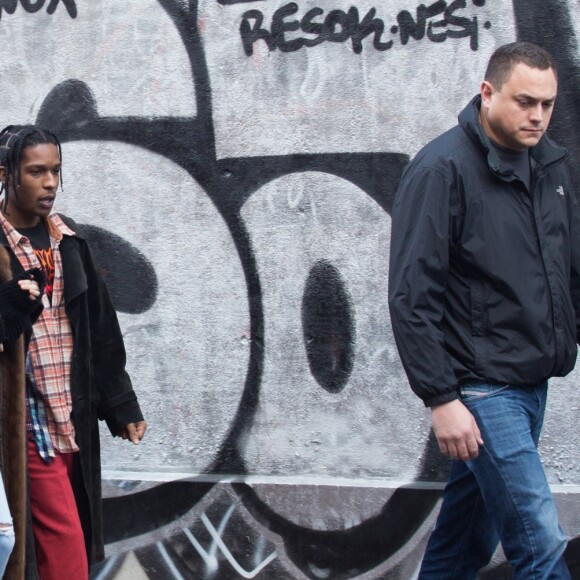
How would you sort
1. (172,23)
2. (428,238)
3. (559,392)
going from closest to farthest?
(428,238), (559,392), (172,23)

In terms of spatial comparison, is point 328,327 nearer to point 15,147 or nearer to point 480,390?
point 480,390

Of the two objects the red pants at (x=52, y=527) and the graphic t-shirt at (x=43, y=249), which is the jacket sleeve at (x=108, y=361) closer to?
the graphic t-shirt at (x=43, y=249)

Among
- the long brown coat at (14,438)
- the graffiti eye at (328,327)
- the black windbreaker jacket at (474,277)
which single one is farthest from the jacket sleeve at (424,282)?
the graffiti eye at (328,327)

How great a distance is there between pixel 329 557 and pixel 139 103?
183 cm

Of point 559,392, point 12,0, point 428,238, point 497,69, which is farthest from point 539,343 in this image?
point 12,0

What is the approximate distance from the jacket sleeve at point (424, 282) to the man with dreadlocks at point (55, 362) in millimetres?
1000

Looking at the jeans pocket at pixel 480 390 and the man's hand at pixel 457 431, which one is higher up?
the jeans pocket at pixel 480 390

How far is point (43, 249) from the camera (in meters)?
3.51

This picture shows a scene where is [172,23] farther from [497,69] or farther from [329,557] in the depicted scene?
[329,557]

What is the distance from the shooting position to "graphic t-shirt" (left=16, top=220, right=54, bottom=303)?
3482mm

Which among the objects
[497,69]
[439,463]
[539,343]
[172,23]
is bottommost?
[439,463]

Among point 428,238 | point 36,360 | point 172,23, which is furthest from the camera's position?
point 172,23

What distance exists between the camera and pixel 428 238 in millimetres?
3090

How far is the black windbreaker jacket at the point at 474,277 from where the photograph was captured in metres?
3.08
